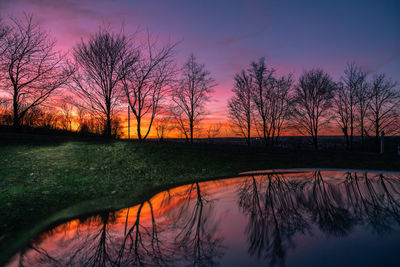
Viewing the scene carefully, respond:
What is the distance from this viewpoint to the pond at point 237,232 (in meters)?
3.60

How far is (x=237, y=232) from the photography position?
4.61 metres

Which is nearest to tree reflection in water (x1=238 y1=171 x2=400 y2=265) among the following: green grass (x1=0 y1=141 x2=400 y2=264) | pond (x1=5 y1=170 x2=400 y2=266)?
pond (x1=5 y1=170 x2=400 y2=266)

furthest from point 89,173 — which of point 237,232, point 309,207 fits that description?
point 309,207

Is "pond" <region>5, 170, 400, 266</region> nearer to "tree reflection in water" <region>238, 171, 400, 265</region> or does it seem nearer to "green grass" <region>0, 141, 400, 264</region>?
"tree reflection in water" <region>238, 171, 400, 265</region>

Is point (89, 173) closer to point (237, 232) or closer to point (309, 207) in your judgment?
point (237, 232)

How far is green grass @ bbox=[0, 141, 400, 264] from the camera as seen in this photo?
569cm

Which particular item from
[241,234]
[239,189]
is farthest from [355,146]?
[241,234]

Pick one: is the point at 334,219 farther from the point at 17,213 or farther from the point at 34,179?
the point at 34,179

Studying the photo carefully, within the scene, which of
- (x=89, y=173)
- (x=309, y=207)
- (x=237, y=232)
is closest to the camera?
(x=237, y=232)

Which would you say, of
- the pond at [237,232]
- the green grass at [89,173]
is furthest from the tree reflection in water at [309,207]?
the green grass at [89,173]

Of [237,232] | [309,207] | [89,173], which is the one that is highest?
[89,173]

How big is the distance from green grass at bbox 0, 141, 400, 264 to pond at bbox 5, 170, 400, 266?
0.97 meters

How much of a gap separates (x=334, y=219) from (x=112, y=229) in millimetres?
5049

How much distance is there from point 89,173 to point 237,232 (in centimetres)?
694
